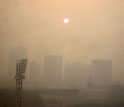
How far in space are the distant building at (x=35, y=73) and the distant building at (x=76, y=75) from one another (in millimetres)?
155

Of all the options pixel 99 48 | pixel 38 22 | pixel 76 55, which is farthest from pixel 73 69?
pixel 38 22

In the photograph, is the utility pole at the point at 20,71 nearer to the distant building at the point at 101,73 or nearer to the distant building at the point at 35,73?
the distant building at the point at 35,73

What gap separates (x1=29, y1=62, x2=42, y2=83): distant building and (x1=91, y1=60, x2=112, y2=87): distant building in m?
0.30

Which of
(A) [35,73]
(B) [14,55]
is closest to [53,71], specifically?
(A) [35,73]

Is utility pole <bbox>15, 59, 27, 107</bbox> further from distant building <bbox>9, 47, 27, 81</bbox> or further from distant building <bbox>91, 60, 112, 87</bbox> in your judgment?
distant building <bbox>91, 60, 112, 87</bbox>

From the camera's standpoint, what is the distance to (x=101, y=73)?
958 mm

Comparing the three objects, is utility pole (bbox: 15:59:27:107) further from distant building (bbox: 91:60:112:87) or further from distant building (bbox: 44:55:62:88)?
distant building (bbox: 91:60:112:87)

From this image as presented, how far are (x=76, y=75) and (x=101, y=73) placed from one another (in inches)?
5.5

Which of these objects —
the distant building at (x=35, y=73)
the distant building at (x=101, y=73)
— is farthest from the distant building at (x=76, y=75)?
the distant building at (x=35, y=73)

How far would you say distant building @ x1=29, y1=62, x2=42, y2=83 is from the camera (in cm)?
95

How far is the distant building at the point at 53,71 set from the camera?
3.11 ft

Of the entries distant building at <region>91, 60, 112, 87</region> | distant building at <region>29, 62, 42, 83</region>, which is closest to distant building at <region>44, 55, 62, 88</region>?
distant building at <region>29, 62, 42, 83</region>

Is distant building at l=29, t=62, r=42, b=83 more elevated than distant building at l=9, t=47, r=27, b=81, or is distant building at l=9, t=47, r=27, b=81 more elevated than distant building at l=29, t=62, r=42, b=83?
distant building at l=9, t=47, r=27, b=81

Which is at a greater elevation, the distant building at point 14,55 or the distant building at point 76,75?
the distant building at point 14,55
